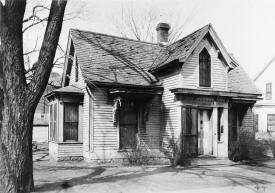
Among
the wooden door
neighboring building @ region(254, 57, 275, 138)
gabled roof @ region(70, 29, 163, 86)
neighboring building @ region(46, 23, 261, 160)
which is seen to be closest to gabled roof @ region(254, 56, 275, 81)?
neighboring building @ region(254, 57, 275, 138)

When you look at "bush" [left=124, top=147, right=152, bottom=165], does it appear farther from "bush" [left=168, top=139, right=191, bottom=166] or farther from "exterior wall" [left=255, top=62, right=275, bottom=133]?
"exterior wall" [left=255, top=62, right=275, bottom=133]

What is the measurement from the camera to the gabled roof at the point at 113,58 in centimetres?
1581

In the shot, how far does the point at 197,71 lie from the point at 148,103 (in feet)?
9.56

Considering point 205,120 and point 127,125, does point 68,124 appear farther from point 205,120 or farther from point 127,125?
point 205,120

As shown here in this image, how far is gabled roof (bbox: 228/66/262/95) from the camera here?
61.4 ft

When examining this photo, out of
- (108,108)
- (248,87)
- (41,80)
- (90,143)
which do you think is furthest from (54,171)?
(248,87)

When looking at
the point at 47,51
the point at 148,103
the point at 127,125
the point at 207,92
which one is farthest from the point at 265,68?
the point at 47,51

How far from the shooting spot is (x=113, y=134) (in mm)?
15352

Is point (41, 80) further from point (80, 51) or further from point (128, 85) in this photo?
point (80, 51)

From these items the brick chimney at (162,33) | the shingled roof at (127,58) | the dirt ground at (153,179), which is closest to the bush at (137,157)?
the dirt ground at (153,179)

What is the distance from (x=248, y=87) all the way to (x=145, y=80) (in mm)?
6822

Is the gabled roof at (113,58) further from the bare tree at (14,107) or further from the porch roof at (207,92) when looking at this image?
the bare tree at (14,107)

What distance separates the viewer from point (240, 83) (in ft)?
62.8

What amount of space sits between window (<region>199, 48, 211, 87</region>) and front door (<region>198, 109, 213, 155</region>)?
1512mm
